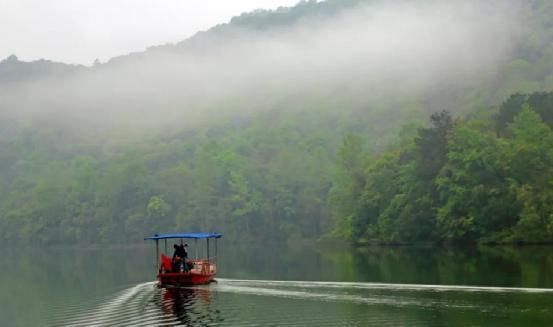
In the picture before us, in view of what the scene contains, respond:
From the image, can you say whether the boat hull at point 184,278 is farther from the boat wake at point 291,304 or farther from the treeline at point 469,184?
the treeline at point 469,184

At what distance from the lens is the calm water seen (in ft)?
99.4

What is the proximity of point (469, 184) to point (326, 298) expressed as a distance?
52.7 m

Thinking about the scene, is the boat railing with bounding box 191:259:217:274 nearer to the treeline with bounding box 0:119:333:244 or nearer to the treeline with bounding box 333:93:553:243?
the treeline with bounding box 333:93:553:243

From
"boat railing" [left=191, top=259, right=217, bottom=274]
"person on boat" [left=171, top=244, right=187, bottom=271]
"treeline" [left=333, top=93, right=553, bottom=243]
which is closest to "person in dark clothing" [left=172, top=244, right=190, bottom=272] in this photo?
"person on boat" [left=171, top=244, right=187, bottom=271]

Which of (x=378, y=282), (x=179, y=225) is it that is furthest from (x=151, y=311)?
(x=179, y=225)

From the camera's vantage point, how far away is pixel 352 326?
92.8 feet

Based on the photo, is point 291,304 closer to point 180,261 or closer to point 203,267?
point 203,267

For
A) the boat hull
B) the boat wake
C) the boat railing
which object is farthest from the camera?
the boat railing

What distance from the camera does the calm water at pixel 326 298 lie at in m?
30.3

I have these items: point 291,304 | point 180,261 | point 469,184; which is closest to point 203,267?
point 180,261

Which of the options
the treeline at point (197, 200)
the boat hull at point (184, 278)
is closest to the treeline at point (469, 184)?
the treeline at point (197, 200)

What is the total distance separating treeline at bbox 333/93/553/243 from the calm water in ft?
64.9

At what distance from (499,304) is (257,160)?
148774mm

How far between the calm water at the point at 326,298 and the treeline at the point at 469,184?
779 inches
